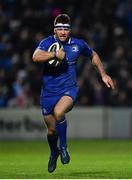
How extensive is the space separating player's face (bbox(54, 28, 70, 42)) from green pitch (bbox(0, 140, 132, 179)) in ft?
6.55

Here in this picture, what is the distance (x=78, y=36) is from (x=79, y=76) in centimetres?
149

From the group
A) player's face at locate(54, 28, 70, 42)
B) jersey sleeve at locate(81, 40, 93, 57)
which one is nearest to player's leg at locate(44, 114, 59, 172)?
jersey sleeve at locate(81, 40, 93, 57)

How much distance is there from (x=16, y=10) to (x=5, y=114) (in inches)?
177

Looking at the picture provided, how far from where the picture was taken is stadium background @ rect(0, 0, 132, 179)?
2245cm

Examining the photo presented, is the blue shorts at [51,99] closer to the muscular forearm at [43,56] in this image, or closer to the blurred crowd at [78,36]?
the muscular forearm at [43,56]

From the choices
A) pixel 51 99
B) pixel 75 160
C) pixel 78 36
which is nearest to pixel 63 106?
pixel 51 99

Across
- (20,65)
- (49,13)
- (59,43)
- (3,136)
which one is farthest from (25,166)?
(49,13)

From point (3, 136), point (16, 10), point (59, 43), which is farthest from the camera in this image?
point (16, 10)

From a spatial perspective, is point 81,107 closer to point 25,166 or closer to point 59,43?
point 25,166

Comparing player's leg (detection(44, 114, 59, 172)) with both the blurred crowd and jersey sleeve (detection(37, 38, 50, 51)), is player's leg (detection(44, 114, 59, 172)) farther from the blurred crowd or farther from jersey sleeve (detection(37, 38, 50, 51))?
the blurred crowd

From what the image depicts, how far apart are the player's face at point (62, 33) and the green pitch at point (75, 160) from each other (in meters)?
2.00

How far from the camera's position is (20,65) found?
78.7ft

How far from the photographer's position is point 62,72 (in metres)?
11.6

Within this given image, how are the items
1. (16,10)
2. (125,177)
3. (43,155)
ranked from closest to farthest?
(125,177), (43,155), (16,10)
